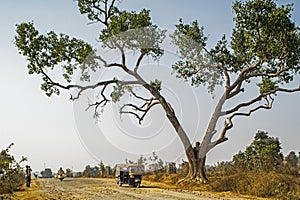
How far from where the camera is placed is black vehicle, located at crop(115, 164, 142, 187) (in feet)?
83.6

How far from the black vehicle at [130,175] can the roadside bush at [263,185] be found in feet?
16.8

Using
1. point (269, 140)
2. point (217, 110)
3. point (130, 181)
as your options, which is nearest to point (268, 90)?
point (217, 110)

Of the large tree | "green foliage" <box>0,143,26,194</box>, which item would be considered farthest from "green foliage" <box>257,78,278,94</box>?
"green foliage" <box>0,143,26,194</box>

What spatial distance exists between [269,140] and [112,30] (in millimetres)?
30358

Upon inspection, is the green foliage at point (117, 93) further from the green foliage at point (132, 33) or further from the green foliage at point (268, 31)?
the green foliage at point (268, 31)

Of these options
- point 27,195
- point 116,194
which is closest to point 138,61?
point 116,194

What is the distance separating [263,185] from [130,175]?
366 inches

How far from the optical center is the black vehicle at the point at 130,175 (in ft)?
83.6

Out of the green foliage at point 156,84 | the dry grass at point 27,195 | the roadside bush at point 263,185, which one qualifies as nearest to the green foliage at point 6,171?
the dry grass at point 27,195

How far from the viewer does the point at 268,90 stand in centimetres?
2738

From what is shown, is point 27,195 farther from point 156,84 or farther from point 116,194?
point 156,84

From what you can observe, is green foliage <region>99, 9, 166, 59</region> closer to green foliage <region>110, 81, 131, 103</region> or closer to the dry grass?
green foliage <region>110, 81, 131, 103</region>

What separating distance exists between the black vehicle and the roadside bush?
5135 millimetres

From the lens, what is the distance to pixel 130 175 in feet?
85.0
